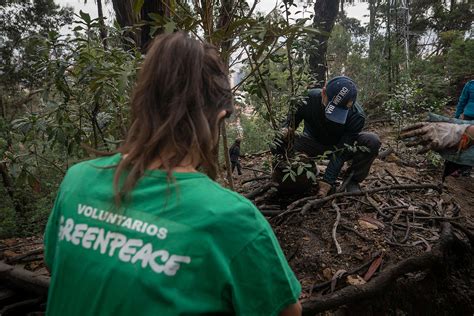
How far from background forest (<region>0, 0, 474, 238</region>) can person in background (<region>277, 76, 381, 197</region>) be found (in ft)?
0.84

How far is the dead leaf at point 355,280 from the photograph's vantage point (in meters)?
2.25

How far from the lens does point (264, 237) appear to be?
0.82 meters

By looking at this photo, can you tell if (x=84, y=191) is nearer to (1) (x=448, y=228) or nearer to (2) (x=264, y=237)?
(2) (x=264, y=237)

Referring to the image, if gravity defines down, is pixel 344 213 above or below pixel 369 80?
below

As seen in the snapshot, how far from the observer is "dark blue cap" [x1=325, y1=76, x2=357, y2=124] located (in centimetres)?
304

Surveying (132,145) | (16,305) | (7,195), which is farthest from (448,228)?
(7,195)

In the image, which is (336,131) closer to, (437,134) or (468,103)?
(437,134)

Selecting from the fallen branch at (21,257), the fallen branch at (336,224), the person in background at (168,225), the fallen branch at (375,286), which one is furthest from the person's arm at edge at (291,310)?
the fallen branch at (21,257)

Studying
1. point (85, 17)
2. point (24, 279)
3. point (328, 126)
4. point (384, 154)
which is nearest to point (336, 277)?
point (328, 126)

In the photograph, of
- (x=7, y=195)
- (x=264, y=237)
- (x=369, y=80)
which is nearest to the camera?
(x=264, y=237)

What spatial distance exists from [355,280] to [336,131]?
1852 millimetres

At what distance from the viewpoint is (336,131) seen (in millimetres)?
3723

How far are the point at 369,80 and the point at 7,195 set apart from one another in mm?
10222

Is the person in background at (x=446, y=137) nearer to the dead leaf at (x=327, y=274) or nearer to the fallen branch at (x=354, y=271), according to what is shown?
the fallen branch at (x=354, y=271)
